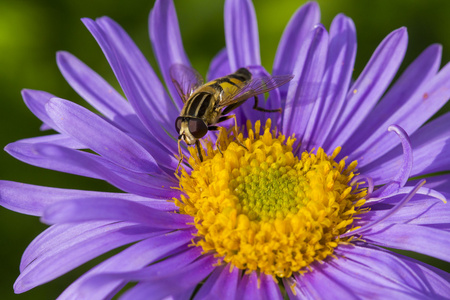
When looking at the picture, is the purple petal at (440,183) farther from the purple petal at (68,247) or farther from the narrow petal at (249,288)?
the purple petal at (68,247)

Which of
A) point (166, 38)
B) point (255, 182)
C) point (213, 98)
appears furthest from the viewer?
point (166, 38)

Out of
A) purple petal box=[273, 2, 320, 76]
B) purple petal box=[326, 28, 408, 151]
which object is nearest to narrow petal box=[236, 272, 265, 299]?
purple petal box=[326, 28, 408, 151]

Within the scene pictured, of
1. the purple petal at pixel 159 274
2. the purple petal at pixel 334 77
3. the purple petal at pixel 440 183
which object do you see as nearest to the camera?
the purple petal at pixel 159 274

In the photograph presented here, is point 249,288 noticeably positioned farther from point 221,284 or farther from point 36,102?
point 36,102

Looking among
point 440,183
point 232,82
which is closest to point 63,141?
point 232,82

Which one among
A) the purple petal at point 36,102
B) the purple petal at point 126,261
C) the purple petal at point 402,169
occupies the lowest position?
the purple petal at point 126,261

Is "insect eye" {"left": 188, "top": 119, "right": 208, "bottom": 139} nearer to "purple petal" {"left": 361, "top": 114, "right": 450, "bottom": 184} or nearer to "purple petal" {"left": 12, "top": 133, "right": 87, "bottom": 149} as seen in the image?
"purple petal" {"left": 12, "top": 133, "right": 87, "bottom": 149}

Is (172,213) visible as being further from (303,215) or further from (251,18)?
(251,18)

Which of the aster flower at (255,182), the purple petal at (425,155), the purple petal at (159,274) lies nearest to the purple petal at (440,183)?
the aster flower at (255,182)
